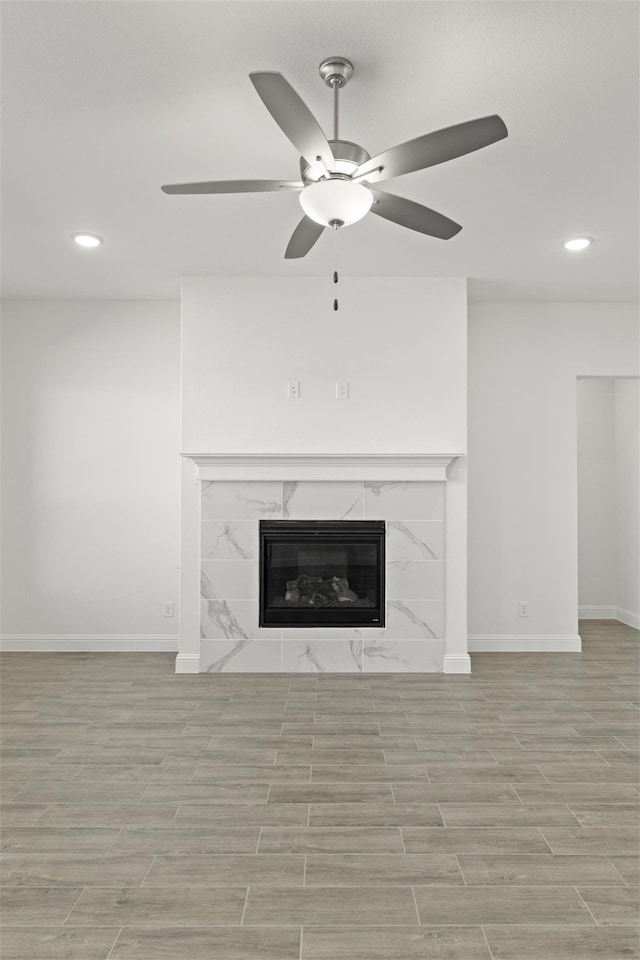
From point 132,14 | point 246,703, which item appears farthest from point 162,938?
point 132,14

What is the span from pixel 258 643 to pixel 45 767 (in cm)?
176

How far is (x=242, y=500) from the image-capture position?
15.2ft

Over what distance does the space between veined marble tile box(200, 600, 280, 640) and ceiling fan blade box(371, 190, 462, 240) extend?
9.12ft

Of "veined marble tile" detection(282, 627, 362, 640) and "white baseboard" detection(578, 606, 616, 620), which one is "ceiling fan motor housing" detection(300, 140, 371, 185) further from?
"white baseboard" detection(578, 606, 616, 620)

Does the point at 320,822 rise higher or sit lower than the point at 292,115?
lower

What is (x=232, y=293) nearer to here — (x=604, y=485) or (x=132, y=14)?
(x=132, y=14)

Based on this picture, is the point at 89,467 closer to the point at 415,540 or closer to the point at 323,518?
the point at 323,518

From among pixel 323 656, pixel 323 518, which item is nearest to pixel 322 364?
pixel 323 518

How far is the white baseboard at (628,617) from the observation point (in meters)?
5.90

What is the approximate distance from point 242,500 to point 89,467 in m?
1.43

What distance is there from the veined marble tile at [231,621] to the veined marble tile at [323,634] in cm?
8

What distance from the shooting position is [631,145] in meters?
2.84

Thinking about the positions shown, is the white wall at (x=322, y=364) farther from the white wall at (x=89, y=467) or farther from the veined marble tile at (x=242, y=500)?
the white wall at (x=89, y=467)

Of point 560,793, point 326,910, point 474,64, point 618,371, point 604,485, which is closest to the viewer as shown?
point 326,910
